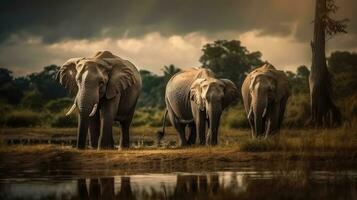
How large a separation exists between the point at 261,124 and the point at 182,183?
8663 mm

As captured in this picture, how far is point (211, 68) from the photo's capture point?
2594 inches

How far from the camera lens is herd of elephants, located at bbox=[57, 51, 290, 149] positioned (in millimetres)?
20703

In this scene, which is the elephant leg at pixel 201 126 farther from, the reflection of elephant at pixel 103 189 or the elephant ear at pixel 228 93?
the reflection of elephant at pixel 103 189

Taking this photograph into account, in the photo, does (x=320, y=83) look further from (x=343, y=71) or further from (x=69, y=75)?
(x=343, y=71)

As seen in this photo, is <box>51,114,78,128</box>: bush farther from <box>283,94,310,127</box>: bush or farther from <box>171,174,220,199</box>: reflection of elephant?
<box>171,174,220,199</box>: reflection of elephant

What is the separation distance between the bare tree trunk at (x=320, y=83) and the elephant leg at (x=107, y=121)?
9.82m

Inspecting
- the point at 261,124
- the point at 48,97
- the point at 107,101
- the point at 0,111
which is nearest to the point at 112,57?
the point at 107,101

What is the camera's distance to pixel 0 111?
4369cm

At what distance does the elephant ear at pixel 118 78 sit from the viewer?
21594 millimetres

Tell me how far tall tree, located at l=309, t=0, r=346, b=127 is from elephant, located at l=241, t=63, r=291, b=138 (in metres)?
5.56

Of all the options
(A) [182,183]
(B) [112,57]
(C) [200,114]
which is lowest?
(A) [182,183]

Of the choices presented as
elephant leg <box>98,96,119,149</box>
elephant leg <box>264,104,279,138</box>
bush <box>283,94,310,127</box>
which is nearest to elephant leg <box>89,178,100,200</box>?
elephant leg <box>98,96,119,149</box>

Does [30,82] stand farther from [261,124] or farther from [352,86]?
[261,124]

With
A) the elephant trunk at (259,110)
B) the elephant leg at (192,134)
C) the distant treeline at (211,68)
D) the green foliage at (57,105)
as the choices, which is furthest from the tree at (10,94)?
the elephant trunk at (259,110)
